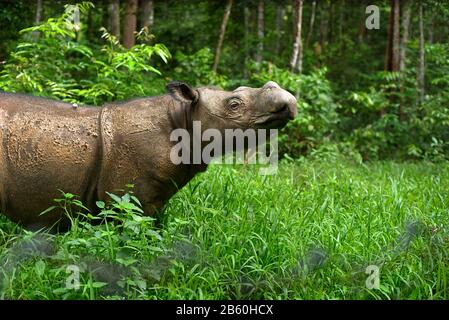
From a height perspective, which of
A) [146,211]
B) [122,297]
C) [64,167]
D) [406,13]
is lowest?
[122,297]

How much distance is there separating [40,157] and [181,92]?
4.13ft

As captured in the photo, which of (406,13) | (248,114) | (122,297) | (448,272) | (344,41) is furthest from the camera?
(344,41)

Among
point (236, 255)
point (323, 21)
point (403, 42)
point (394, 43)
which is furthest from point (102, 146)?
point (323, 21)

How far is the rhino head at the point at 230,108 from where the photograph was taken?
4.82 m

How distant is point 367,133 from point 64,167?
9191 mm

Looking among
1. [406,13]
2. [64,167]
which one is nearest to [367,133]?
[406,13]

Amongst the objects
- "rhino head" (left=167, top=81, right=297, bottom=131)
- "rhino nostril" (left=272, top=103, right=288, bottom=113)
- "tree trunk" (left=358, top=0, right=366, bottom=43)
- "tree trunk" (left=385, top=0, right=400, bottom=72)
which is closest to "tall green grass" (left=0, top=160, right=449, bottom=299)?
"rhino head" (left=167, top=81, right=297, bottom=131)

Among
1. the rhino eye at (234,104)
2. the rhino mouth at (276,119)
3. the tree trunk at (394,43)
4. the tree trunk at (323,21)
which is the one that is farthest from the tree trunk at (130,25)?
the tree trunk at (323,21)

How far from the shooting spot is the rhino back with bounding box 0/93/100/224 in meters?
4.94

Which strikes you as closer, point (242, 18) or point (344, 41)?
point (242, 18)

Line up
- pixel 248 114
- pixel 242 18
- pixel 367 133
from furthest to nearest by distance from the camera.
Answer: pixel 242 18, pixel 367 133, pixel 248 114

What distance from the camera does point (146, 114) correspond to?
200 inches

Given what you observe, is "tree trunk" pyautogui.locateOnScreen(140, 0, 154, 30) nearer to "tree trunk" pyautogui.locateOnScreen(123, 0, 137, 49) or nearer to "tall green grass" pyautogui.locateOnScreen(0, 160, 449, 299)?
"tree trunk" pyautogui.locateOnScreen(123, 0, 137, 49)

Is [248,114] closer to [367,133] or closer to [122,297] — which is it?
[122,297]
